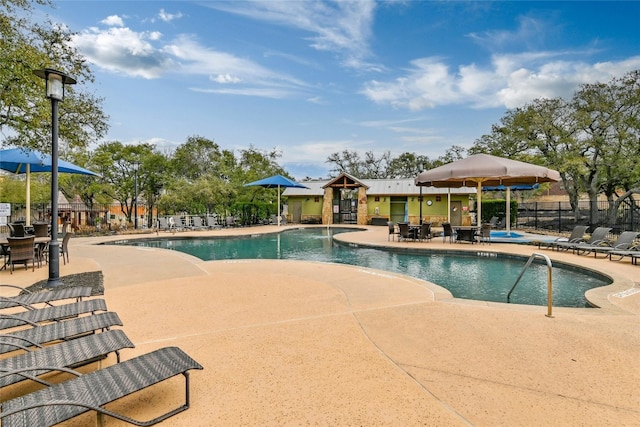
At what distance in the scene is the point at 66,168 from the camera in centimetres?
1041

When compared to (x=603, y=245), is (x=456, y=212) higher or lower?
higher

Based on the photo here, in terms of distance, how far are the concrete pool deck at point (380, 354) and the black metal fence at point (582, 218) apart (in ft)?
41.8

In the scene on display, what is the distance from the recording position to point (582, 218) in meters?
21.7

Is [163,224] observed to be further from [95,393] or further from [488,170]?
[95,393]

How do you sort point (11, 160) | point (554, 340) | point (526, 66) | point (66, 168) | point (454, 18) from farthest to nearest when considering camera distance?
1. point (526, 66)
2. point (454, 18)
3. point (66, 168)
4. point (11, 160)
5. point (554, 340)

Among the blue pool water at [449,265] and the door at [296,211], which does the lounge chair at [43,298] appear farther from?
the door at [296,211]

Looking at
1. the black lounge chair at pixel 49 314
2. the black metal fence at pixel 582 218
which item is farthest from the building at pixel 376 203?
the black lounge chair at pixel 49 314

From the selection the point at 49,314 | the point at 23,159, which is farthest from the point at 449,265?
the point at 23,159

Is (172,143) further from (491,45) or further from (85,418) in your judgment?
(85,418)

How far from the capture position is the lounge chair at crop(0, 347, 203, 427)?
5.80ft

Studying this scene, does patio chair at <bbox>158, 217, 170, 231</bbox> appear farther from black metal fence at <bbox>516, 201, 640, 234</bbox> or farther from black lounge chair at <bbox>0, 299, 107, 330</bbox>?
black metal fence at <bbox>516, 201, 640, 234</bbox>

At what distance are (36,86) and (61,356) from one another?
8153 millimetres

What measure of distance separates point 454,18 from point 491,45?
315 cm

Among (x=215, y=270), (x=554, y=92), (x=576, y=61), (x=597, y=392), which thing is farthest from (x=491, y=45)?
(x=597, y=392)
